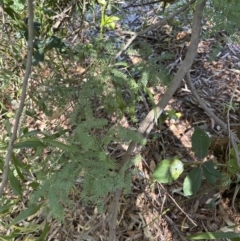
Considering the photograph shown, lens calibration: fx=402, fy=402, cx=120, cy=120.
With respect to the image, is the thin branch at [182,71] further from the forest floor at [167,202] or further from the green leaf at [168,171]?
the forest floor at [167,202]

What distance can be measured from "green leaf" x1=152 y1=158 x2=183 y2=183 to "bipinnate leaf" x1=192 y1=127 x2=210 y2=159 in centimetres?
8

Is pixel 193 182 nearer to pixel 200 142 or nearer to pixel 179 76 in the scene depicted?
pixel 200 142

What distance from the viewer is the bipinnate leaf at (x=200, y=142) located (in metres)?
1.43

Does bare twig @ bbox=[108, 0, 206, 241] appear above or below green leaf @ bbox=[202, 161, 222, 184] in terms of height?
above

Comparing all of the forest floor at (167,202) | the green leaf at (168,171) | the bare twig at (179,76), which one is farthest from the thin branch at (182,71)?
the forest floor at (167,202)

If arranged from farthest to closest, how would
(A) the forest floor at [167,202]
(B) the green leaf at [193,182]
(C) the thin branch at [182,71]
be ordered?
1. (A) the forest floor at [167,202]
2. (B) the green leaf at [193,182]
3. (C) the thin branch at [182,71]

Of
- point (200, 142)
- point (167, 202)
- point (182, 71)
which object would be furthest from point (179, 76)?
point (167, 202)

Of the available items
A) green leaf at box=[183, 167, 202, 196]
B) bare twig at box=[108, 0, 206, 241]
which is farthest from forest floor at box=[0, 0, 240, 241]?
bare twig at box=[108, 0, 206, 241]

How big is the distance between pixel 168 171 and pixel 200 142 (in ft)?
0.51

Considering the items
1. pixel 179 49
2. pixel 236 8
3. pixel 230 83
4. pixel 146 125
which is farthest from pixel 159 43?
pixel 236 8

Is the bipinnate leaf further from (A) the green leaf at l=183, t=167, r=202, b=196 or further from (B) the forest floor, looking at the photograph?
(B) the forest floor

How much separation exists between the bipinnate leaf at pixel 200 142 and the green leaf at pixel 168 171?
0.26 ft

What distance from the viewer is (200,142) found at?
1.45 meters

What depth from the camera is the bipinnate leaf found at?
1435 millimetres
